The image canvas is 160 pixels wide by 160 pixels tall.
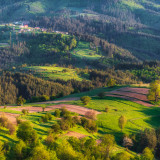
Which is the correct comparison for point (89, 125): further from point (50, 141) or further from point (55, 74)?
point (55, 74)

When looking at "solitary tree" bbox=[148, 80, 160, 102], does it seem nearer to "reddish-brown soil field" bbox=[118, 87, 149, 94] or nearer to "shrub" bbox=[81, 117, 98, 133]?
"reddish-brown soil field" bbox=[118, 87, 149, 94]

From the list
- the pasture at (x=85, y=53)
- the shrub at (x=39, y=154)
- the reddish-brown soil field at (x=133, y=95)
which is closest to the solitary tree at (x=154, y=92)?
the reddish-brown soil field at (x=133, y=95)

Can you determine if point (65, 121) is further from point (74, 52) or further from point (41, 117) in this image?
point (74, 52)

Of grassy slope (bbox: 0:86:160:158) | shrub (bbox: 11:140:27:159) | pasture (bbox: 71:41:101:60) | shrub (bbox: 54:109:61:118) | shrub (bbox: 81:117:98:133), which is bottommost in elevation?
pasture (bbox: 71:41:101:60)

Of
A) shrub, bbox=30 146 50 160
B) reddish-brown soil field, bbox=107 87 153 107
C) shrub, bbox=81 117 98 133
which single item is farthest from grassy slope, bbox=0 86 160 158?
shrub, bbox=30 146 50 160

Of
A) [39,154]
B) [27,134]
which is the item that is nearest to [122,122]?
[27,134]

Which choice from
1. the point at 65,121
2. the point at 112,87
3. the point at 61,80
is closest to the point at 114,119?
the point at 65,121

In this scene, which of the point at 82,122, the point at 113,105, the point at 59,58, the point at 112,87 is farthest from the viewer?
the point at 59,58

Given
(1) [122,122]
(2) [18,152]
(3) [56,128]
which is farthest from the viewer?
(1) [122,122]

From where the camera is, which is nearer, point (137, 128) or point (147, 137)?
point (147, 137)

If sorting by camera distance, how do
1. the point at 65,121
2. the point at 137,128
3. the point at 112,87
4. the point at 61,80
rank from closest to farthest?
the point at 65,121
the point at 137,128
the point at 112,87
the point at 61,80

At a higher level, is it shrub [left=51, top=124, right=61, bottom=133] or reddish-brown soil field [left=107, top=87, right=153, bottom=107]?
shrub [left=51, top=124, right=61, bottom=133]
